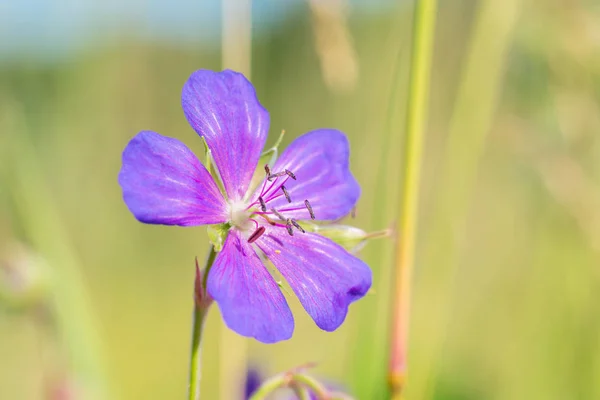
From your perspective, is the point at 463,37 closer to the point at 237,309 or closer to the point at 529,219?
the point at 529,219

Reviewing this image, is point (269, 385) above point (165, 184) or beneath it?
beneath

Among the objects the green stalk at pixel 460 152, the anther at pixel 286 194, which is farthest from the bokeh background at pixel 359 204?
the anther at pixel 286 194

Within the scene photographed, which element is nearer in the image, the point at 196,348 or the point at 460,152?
the point at 196,348

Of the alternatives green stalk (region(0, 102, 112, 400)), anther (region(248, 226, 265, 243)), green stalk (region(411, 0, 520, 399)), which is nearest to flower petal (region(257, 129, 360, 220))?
anther (region(248, 226, 265, 243))

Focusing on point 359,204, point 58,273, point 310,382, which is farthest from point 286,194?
point 359,204

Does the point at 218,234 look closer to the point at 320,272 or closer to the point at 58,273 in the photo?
the point at 320,272

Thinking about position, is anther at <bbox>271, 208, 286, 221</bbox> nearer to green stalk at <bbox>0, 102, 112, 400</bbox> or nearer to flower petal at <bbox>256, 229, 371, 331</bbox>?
flower petal at <bbox>256, 229, 371, 331</bbox>
